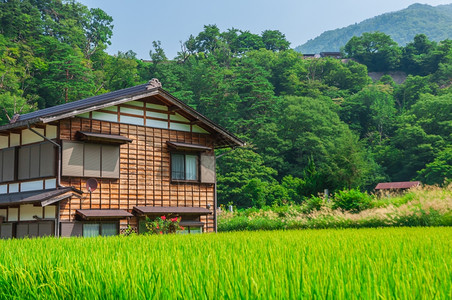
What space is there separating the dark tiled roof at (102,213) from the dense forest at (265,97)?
22966mm

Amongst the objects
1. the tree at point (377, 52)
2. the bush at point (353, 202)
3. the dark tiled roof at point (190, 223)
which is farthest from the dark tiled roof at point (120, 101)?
the tree at point (377, 52)

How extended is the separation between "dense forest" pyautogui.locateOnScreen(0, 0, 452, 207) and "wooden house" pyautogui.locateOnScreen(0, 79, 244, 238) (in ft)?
64.1

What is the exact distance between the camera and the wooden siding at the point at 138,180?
16250 mm

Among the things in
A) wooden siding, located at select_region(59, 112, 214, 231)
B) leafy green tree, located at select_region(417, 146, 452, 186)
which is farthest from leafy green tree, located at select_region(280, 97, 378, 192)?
wooden siding, located at select_region(59, 112, 214, 231)

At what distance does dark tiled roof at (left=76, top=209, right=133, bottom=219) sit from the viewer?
15785mm

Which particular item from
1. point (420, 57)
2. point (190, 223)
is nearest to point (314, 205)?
point (190, 223)

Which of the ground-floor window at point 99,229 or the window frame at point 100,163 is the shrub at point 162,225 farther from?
the window frame at point 100,163

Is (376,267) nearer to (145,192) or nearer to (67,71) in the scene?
(145,192)

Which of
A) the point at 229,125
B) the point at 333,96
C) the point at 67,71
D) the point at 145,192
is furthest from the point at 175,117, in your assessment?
the point at 333,96

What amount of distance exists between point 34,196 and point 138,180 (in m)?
3.96

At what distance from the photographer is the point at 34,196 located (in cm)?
1538

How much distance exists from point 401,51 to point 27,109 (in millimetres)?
69111

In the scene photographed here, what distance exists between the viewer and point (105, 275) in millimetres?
2854

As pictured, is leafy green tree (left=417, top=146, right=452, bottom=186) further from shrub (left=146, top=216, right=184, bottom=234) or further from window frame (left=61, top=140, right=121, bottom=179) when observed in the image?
window frame (left=61, top=140, right=121, bottom=179)
